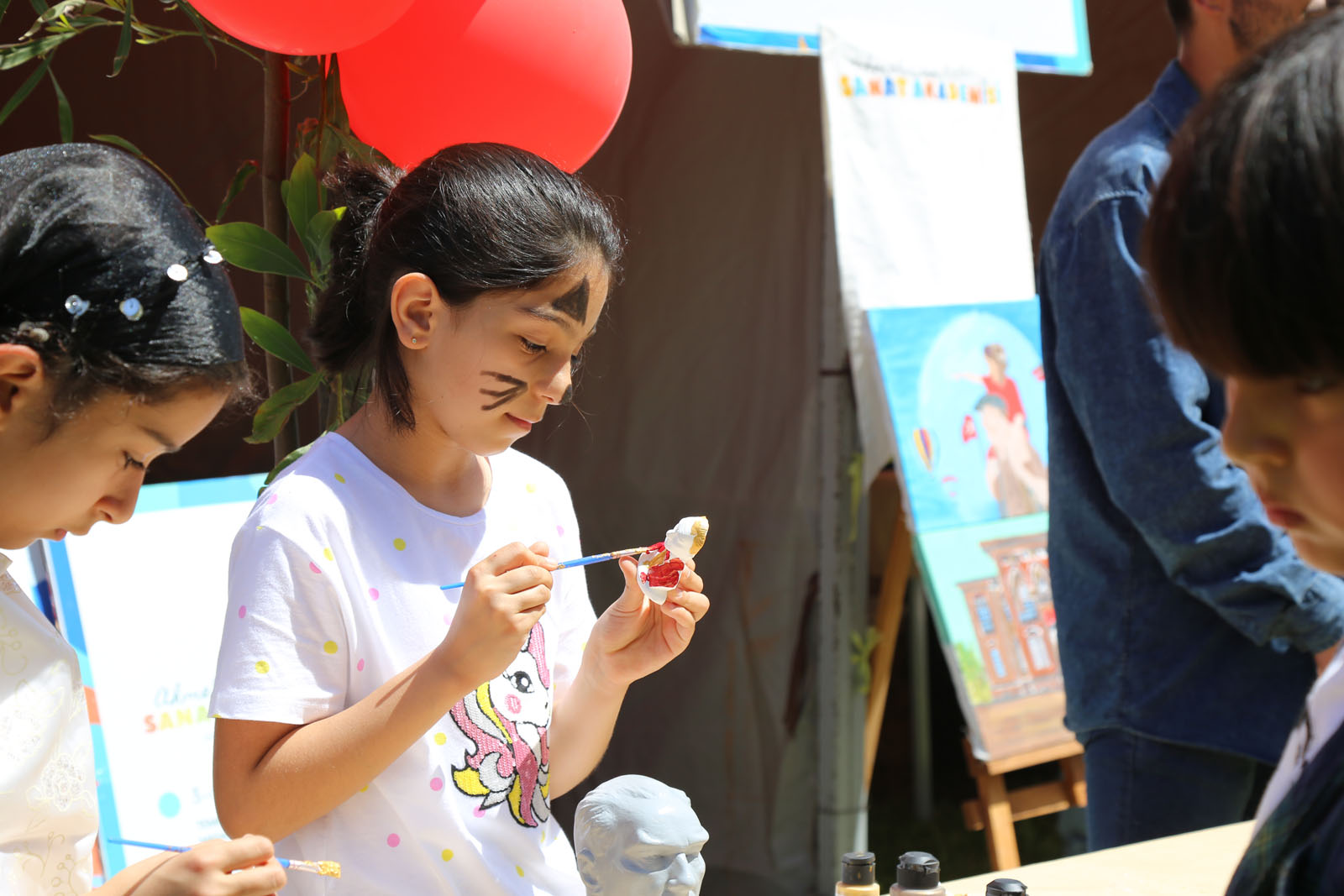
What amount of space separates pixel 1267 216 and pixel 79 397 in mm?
841

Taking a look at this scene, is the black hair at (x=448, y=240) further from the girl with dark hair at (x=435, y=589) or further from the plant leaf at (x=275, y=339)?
the plant leaf at (x=275, y=339)

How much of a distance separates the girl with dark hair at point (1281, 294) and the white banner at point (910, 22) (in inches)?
72.8

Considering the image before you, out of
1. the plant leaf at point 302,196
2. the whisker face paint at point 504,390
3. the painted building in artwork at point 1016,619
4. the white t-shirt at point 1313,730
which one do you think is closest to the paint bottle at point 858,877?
the white t-shirt at point 1313,730

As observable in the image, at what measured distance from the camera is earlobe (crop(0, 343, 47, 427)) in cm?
90

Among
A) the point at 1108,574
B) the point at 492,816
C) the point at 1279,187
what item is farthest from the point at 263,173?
the point at 1279,187

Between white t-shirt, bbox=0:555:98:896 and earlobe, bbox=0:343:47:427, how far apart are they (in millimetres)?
182

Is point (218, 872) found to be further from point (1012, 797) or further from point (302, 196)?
point (1012, 797)

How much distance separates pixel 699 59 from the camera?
319cm

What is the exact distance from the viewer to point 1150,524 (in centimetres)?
168

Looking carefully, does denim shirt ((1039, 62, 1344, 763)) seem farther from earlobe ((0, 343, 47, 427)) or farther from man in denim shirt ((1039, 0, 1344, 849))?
earlobe ((0, 343, 47, 427))

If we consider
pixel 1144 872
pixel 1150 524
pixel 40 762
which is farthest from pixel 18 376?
pixel 1150 524

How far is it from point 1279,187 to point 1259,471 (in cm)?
18

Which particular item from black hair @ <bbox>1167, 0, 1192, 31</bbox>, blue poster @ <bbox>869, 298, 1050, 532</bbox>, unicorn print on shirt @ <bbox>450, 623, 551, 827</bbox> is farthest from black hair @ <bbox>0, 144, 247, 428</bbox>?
blue poster @ <bbox>869, 298, 1050, 532</bbox>

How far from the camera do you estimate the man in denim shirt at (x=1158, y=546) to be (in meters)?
1.65
